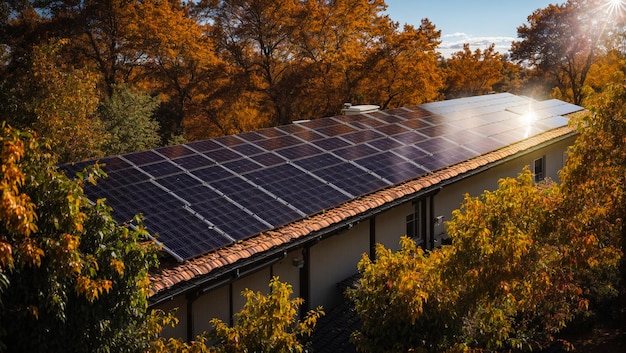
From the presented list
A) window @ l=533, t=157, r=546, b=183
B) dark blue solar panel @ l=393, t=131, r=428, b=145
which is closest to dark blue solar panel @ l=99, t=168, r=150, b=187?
dark blue solar panel @ l=393, t=131, r=428, b=145

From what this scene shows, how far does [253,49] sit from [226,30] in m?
2.60

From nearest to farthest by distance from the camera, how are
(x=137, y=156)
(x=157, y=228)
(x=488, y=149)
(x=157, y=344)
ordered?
(x=157, y=344), (x=157, y=228), (x=137, y=156), (x=488, y=149)

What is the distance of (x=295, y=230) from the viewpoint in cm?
1401

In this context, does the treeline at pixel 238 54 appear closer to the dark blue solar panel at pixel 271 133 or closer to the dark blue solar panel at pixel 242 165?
the dark blue solar panel at pixel 271 133

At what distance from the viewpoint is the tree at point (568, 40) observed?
198ft

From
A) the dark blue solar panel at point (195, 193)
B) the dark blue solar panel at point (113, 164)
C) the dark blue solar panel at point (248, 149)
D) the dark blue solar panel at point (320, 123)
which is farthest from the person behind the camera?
the dark blue solar panel at point (320, 123)

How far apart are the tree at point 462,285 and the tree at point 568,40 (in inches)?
2076

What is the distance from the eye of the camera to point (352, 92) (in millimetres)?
46219

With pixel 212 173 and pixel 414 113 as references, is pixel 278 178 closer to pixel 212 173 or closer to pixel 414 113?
pixel 212 173

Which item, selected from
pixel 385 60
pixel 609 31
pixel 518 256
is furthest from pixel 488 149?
pixel 609 31

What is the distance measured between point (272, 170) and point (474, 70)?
153 feet

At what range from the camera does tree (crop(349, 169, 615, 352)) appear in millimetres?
10500

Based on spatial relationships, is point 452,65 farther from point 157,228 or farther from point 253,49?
point 157,228

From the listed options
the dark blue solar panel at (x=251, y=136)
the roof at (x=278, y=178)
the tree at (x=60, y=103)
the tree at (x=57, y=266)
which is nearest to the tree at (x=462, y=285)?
the roof at (x=278, y=178)
